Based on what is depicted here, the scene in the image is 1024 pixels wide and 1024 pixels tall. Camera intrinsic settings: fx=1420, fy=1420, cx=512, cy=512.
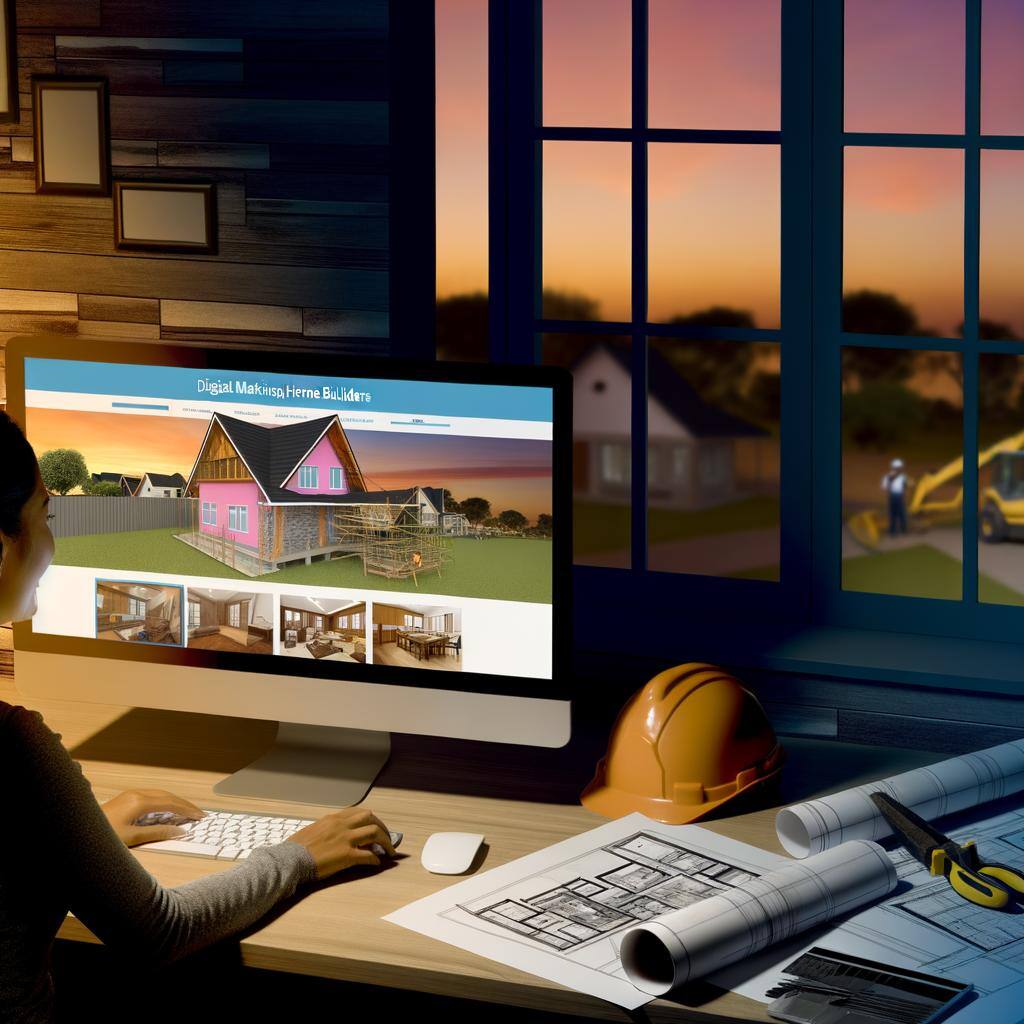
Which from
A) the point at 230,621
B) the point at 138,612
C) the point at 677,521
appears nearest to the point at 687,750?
the point at 230,621

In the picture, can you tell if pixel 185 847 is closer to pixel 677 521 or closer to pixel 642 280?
pixel 642 280

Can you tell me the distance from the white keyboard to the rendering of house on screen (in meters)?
0.30

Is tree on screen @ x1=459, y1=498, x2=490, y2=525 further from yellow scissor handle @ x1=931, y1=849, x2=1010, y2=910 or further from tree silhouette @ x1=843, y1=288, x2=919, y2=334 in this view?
tree silhouette @ x1=843, y1=288, x2=919, y2=334

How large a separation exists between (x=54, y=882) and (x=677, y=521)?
16298 millimetres

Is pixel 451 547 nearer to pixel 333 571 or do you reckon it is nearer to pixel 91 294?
pixel 333 571

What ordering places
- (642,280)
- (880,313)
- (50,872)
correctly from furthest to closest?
(880,313)
(642,280)
(50,872)

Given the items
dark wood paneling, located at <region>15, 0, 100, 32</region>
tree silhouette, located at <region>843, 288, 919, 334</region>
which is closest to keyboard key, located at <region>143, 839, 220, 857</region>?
dark wood paneling, located at <region>15, 0, 100, 32</region>

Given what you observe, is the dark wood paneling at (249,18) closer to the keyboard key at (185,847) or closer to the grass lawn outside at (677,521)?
the keyboard key at (185,847)

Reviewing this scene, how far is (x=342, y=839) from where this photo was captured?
155 centimetres

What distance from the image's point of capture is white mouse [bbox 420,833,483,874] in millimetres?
1540

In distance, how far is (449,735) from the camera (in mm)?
1701

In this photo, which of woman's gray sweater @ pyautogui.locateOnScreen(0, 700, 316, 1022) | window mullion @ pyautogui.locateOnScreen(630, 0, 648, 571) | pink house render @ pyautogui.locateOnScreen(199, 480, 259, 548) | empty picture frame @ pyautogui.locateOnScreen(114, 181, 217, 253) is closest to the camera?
woman's gray sweater @ pyautogui.locateOnScreen(0, 700, 316, 1022)

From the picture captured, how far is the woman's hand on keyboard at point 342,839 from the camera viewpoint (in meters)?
1.53

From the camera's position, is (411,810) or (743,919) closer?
(743,919)
